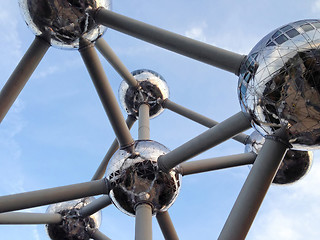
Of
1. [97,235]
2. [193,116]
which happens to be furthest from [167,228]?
[193,116]

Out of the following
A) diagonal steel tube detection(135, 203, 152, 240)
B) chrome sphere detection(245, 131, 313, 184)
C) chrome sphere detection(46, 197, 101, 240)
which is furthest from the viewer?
chrome sphere detection(245, 131, 313, 184)

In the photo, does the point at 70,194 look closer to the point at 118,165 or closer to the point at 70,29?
the point at 118,165

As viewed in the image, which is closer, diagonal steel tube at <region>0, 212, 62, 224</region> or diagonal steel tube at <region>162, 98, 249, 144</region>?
diagonal steel tube at <region>0, 212, 62, 224</region>

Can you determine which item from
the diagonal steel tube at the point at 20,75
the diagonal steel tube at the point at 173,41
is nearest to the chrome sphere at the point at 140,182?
the diagonal steel tube at the point at 20,75

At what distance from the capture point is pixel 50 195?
537cm

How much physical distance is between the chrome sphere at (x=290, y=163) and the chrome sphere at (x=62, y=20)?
3.65 meters

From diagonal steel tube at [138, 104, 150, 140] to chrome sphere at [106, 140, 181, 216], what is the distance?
57.5 inches

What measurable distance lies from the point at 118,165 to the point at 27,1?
2.20m

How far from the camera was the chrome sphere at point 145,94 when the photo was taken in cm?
882

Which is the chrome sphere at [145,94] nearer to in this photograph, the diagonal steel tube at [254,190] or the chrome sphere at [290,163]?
the chrome sphere at [290,163]

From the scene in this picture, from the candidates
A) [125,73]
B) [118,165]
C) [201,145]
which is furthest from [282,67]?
[125,73]


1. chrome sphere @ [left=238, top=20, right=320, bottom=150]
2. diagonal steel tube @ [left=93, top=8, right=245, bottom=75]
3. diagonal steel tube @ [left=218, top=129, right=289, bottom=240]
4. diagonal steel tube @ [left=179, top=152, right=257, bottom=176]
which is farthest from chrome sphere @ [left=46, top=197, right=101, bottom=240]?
chrome sphere @ [left=238, top=20, right=320, bottom=150]

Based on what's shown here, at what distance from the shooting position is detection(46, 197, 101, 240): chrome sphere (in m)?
7.32

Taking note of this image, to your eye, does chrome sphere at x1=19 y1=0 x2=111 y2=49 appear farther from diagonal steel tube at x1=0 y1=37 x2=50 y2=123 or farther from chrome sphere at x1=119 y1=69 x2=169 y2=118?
chrome sphere at x1=119 y1=69 x2=169 y2=118
